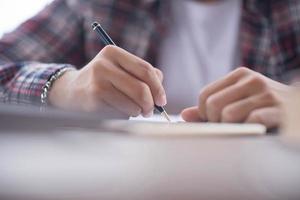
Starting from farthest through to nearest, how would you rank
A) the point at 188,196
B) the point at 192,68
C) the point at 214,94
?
the point at 192,68 < the point at 214,94 < the point at 188,196

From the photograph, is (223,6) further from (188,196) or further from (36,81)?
(188,196)

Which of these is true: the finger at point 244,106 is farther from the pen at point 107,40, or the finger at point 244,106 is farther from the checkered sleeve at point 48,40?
the checkered sleeve at point 48,40

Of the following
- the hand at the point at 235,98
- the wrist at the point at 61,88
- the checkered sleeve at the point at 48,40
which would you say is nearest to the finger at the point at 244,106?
the hand at the point at 235,98

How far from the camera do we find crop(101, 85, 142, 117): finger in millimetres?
265

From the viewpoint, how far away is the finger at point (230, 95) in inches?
10.2

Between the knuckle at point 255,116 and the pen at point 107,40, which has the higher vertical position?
the pen at point 107,40

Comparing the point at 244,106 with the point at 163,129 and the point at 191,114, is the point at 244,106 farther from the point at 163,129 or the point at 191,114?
the point at 163,129

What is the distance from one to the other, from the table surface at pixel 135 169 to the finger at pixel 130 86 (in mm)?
154

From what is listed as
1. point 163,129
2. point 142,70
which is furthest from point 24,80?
point 163,129

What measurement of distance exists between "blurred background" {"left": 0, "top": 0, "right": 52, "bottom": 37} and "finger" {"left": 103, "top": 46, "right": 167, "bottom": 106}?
0.12 m

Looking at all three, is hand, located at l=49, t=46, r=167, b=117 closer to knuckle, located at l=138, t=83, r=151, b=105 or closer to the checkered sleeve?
knuckle, located at l=138, t=83, r=151, b=105

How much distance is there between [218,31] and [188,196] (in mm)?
403

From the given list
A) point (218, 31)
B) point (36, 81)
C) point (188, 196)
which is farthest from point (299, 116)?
point (218, 31)

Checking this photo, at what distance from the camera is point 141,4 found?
49 cm
